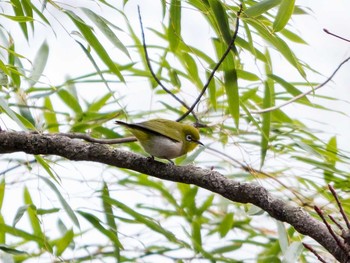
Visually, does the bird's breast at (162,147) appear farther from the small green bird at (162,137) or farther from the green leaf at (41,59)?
the green leaf at (41,59)

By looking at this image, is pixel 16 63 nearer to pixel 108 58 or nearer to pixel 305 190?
pixel 108 58

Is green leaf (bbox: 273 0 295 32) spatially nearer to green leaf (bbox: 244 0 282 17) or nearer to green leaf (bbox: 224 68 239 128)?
green leaf (bbox: 244 0 282 17)

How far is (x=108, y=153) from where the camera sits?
1534mm

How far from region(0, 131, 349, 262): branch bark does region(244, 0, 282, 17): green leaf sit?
42 centimetres

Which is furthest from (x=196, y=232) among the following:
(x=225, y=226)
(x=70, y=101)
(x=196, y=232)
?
(x=70, y=101)

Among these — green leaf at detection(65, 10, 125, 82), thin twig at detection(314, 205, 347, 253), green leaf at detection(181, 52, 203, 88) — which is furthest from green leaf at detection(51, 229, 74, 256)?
thin twig at detection(314, 205, 347, 253)

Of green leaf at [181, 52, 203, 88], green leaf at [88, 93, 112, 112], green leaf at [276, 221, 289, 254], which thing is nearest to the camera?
green leaf at [276, 221, 289, 254]

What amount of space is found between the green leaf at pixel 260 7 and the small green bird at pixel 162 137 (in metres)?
0.41

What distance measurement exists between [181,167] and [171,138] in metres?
0.45

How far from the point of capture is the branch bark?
1487mm

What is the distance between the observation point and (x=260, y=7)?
69.3 inches

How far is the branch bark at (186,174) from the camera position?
1.49 m

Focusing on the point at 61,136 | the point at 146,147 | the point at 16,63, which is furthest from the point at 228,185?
the point at 16,63

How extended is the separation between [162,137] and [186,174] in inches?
18.2
